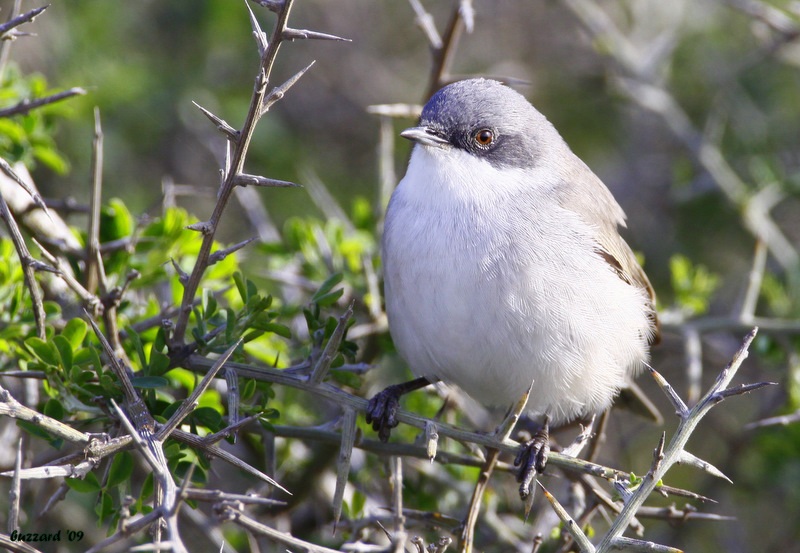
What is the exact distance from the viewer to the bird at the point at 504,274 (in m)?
2.97

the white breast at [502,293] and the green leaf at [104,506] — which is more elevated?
the white breast at [502,293]

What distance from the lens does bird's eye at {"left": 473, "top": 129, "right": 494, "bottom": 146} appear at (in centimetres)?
348

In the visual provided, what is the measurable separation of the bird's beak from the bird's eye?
16 centimetres

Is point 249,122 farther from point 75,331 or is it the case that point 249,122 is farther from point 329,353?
point 75,331

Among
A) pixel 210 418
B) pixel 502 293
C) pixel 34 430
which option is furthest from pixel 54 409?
pixel 502 293

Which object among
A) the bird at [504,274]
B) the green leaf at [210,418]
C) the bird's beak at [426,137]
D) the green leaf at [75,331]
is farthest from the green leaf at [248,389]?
the bird's beak at [426,137]

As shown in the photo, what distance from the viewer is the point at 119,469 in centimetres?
215

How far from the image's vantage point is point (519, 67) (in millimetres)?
5840

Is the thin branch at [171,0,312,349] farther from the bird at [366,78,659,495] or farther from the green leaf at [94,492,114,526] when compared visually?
the bird at [366,78,659,495]

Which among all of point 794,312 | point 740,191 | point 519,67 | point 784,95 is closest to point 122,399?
point 794,312

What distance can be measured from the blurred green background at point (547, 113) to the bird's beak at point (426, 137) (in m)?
0.96

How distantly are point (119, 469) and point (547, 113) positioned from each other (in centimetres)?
439

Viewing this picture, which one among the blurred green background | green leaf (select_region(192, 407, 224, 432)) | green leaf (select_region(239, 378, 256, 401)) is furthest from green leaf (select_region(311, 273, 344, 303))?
the blurred green background

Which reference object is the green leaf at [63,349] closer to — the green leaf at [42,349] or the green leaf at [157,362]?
the green leaf at [42,349]
